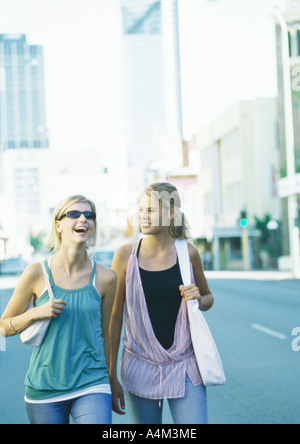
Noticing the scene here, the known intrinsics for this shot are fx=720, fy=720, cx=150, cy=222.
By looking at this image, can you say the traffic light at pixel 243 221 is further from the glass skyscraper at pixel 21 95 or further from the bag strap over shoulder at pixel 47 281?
the bag strap over shoulder at pixel 47 281

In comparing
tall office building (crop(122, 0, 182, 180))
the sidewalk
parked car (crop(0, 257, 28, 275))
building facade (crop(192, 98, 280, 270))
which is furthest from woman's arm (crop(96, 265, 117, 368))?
building facade (crop(192, 98, 280, 270))

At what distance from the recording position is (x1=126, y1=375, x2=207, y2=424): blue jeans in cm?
321

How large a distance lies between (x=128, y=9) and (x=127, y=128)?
7.03ft

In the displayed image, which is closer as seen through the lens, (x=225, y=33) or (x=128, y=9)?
(x=128, y=9)

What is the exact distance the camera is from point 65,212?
316cm

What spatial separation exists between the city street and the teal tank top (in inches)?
108

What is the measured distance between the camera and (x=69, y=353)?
9.78 feet

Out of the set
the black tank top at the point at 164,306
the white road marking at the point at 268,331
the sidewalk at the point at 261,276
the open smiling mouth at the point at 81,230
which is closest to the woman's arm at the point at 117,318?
Answer: the black tank top at the point at 164,306

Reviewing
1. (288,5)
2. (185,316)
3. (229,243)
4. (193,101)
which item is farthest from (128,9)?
(229,243)

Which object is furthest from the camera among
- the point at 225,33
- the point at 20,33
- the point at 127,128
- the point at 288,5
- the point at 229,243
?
the point at 229,243

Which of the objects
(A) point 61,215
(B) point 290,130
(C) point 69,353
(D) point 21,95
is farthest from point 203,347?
(B) point 290,130

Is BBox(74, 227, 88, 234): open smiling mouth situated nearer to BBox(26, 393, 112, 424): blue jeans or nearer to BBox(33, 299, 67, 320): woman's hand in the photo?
BBox(33, 299, 67, 320): woman's hand
